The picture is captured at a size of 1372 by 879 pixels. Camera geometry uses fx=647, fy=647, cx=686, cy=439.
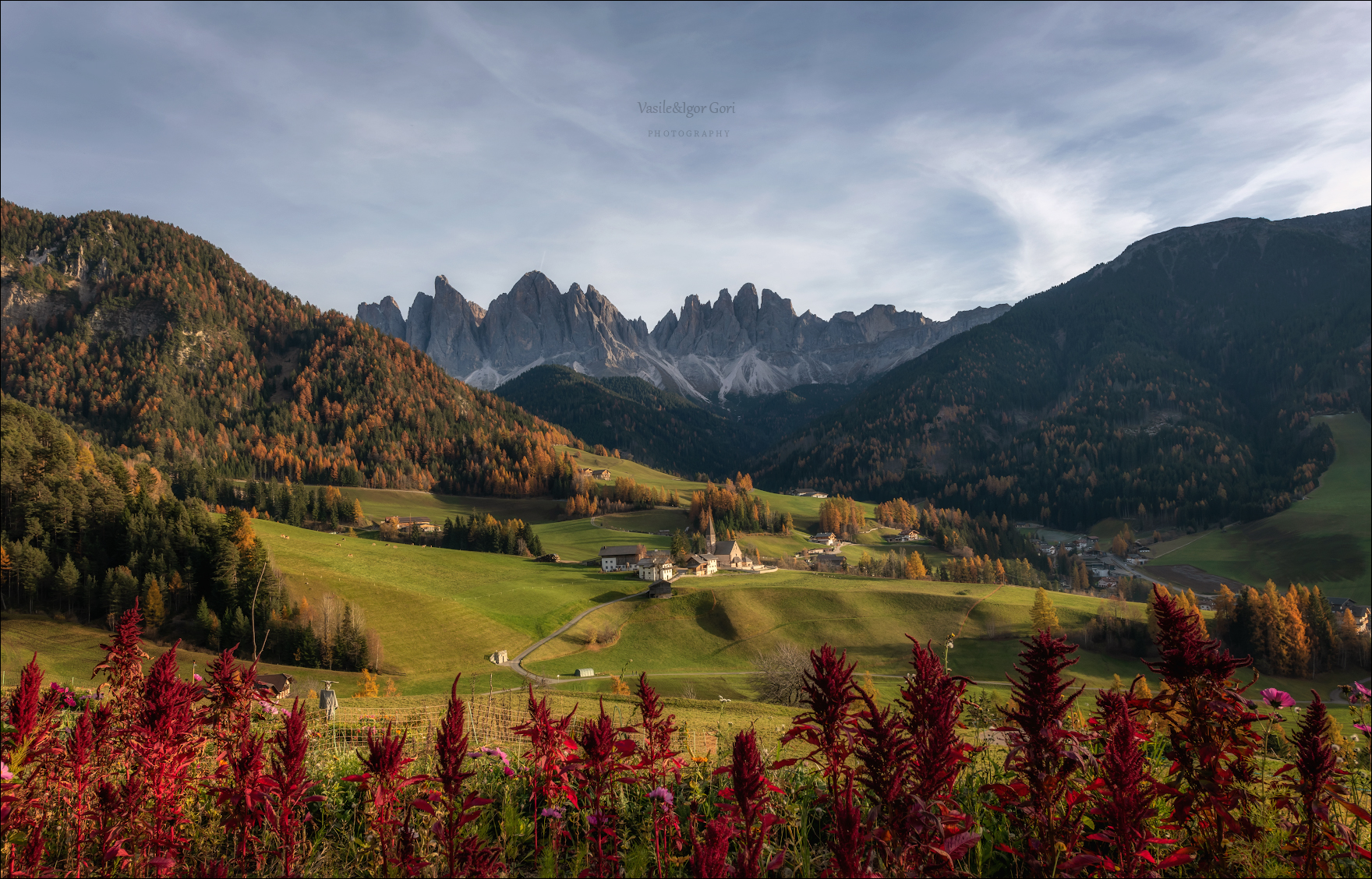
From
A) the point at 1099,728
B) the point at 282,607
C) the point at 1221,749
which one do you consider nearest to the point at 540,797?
the point at 1099,728

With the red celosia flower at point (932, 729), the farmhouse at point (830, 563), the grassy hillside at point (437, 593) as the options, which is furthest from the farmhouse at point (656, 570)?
the red celosia flower at point (932, 729)

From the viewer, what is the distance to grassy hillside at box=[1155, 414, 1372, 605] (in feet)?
450

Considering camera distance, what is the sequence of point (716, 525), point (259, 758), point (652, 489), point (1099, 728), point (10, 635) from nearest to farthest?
point (259, 758), point (1099, 728), point (10, 635), point (716, 525), point (652, 489)

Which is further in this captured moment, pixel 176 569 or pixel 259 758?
pixel 176 569

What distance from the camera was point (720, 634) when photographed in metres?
75.1

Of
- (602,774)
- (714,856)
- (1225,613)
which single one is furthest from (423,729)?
(1225,613)

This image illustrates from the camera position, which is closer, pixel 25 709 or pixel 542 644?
pixel 25 709

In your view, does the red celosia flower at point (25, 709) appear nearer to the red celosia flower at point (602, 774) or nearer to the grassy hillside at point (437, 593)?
the red celosia flower at point (602, 774)

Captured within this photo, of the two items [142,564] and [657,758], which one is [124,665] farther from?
[142,564]

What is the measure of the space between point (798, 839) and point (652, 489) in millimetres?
186890

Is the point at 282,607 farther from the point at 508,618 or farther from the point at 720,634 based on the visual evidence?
the point at 720,634

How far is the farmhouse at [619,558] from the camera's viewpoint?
349ft

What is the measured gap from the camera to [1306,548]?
151 m

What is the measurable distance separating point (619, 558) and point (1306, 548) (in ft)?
531
